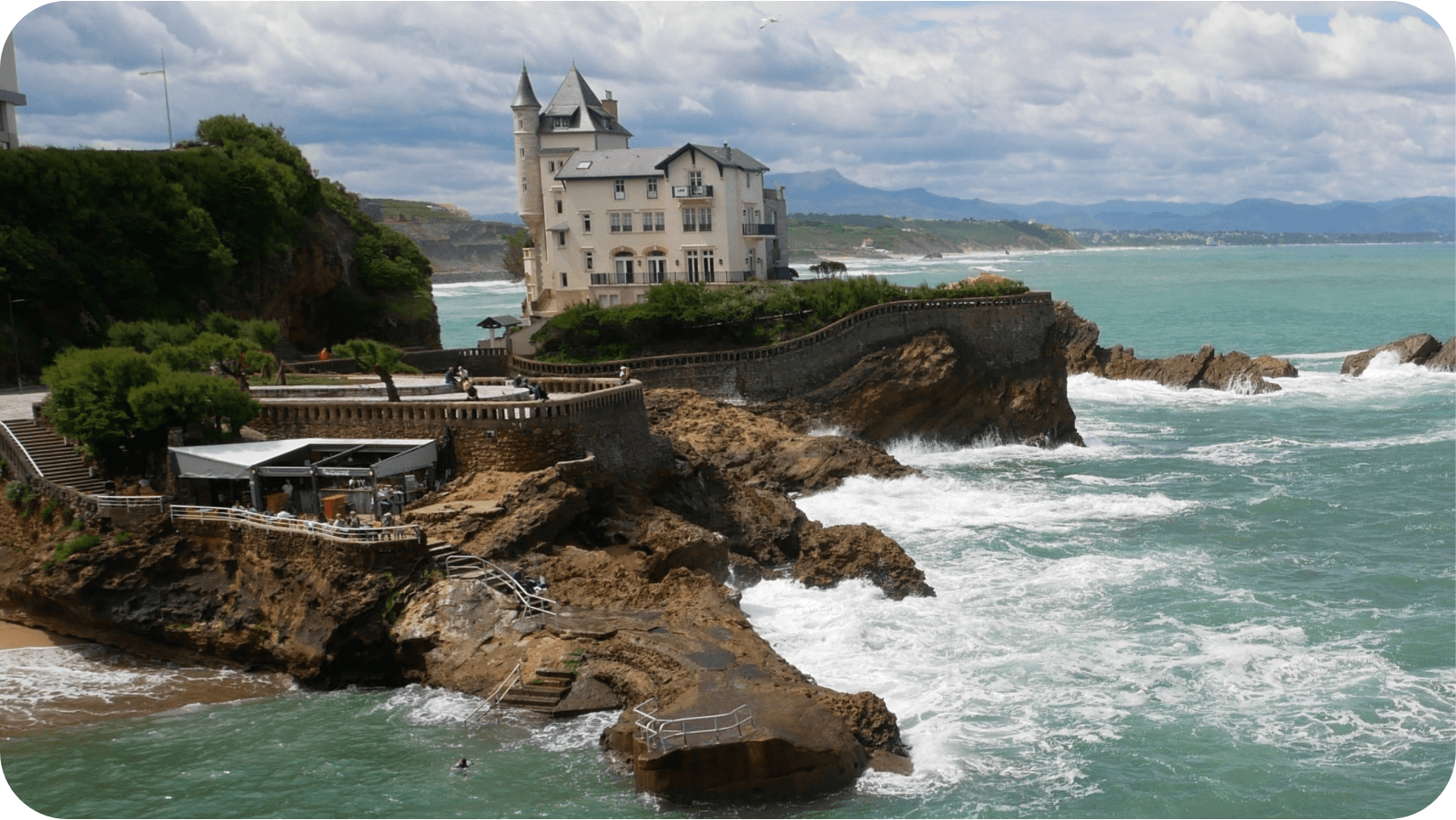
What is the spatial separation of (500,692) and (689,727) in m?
4.92

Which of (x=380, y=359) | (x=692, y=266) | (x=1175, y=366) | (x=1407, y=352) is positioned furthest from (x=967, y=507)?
(x=1407, y=352)

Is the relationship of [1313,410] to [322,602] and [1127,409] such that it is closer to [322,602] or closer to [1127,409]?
[1127,409]

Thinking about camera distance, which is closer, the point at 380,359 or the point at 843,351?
the point at 380,359

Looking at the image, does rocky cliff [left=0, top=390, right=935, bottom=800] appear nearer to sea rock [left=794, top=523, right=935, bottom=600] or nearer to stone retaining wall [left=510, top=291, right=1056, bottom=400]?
sea rock [left=794, top=523, right=935, bottom=600]

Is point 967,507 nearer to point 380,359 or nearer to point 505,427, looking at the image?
point 505,427

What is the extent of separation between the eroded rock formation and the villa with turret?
19647mm

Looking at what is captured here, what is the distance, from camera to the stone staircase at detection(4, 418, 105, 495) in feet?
108

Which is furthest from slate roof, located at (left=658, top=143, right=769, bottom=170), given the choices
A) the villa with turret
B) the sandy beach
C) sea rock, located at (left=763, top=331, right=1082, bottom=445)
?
the sandy beach

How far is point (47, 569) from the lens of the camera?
96.2 ft

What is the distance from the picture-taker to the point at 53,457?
34156mm

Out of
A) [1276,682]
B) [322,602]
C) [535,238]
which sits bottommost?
[1276,682]

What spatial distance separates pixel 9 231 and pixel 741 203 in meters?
31.8

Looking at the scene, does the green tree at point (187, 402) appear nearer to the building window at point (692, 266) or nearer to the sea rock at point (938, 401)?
the sea rock at point (938, 401)

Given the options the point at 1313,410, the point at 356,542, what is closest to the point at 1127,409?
the point at 1313,410
